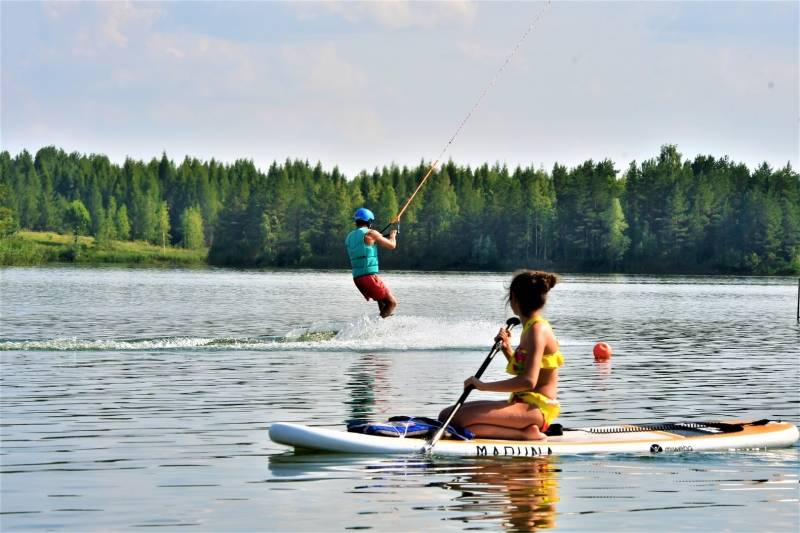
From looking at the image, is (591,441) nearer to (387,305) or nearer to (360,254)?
(360,254)

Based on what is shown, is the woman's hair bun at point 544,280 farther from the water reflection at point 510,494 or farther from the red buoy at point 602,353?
the red buoy at point 602,353

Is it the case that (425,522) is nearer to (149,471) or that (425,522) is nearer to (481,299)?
(149,471)

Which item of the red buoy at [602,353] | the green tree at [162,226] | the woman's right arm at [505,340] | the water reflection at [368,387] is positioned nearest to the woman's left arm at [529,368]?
the woman's right arm at [505,340]

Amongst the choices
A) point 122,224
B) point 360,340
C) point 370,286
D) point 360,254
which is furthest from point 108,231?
point 360,254

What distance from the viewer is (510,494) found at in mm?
9719

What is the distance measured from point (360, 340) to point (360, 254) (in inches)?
86.0

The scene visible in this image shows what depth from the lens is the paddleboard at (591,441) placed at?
11.0 m

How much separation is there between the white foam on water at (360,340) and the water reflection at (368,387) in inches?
52.2

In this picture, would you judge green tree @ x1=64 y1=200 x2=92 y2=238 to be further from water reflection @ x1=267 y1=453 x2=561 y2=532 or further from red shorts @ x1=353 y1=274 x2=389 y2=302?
water reflection @ x1=267 y1=453 x2=561 y2=532

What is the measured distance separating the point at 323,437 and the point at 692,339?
18.5m

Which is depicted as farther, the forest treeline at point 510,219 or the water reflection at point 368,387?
the forest treeline at point 510,219

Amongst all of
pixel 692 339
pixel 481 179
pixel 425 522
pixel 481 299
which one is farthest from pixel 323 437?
pixel 481 179

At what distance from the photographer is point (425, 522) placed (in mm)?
8781

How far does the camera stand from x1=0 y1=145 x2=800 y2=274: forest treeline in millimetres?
128000
